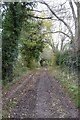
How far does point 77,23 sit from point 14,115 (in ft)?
2.70

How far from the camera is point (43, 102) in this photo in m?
1.42

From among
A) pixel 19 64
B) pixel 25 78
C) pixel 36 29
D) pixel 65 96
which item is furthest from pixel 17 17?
pixel 65 96

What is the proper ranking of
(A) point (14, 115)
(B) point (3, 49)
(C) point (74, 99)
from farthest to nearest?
(B) point (3, 49) → (C) point (74, 99) → (A) point (14, 115)

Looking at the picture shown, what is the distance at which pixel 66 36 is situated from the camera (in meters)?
1.54

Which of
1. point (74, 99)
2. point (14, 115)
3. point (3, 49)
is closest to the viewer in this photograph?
point (14, 115)

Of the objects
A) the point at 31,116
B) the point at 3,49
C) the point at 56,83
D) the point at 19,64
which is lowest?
the point at 31,116

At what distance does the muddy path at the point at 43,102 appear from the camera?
1.38 meters

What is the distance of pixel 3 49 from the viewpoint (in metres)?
1.58

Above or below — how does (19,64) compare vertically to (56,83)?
above

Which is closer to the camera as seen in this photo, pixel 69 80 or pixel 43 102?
pixel 43 102

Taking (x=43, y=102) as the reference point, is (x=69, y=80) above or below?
above

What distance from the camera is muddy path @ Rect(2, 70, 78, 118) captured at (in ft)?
4.53

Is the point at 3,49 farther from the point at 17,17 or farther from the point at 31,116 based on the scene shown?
the point at 31,116

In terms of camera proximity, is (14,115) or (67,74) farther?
(67,74)
